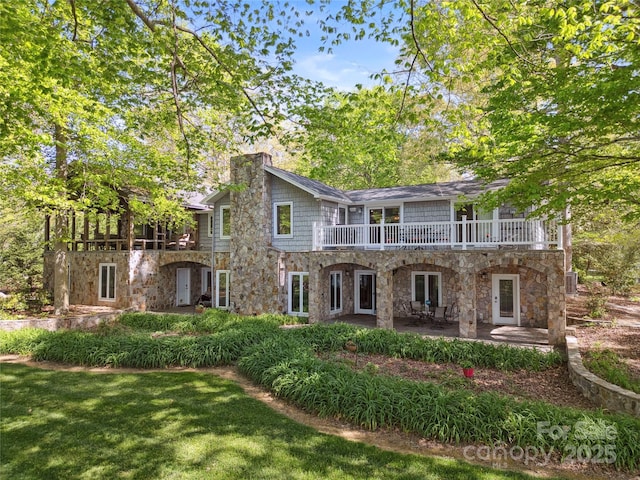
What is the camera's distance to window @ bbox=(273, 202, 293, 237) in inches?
648

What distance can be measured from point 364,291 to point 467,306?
236 inches

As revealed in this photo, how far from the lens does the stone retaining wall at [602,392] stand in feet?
20.4

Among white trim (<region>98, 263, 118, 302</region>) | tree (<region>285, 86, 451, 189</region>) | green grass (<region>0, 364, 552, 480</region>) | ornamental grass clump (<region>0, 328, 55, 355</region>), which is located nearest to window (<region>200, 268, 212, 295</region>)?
white trim (<region>98, 263, 118, 302</region>)

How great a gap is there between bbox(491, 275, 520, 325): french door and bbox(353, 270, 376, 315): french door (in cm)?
506

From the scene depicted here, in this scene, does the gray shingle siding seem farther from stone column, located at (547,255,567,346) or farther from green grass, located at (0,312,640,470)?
stone column, located at (547,255,567,346)

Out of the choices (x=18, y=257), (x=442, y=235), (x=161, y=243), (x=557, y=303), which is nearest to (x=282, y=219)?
(x=442, y=235)

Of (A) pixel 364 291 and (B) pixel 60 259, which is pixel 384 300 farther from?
(B) pixel 60 259

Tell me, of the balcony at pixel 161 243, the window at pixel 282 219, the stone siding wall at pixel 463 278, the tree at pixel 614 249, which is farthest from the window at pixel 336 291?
the tree at pixel 614 249

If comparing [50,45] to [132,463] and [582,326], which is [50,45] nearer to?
[132,463]

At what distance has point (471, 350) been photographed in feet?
31.4

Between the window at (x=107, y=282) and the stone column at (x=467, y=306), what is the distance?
16080mm

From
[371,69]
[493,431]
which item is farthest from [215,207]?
[493,431]

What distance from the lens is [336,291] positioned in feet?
53.5

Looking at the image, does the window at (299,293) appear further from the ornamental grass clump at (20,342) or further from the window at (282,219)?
the ornamental grass clump at (20,342)
